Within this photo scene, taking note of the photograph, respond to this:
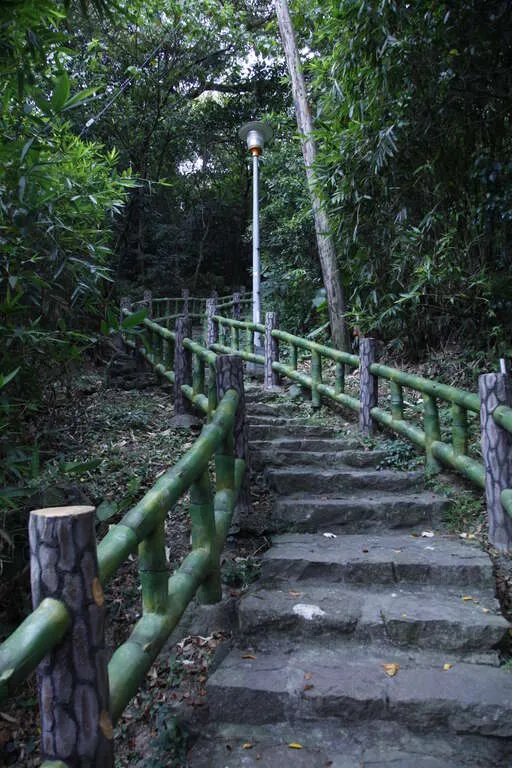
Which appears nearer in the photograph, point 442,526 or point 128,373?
point 442,526

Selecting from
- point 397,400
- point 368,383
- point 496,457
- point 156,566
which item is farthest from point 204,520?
point 368,383

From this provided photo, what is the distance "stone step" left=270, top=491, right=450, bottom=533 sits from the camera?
3.91 meters

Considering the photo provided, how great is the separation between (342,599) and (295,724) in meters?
0.74

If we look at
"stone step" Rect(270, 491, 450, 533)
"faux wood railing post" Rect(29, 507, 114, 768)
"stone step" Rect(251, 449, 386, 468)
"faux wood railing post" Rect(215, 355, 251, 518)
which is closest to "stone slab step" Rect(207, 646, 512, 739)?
"faux wood railing post" Rect(29, 507, 114, 768)

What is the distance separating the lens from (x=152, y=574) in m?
2.36

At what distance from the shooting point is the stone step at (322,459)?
4707 millimetres

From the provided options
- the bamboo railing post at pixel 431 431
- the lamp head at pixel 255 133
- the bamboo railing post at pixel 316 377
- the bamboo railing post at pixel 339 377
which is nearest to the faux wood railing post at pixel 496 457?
the bamboo railing post at pixel 431 431

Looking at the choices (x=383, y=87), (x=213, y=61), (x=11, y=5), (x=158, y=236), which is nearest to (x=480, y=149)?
(x=383, y=87)

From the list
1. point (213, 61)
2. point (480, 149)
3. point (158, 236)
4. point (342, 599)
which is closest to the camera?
point (342, 599)

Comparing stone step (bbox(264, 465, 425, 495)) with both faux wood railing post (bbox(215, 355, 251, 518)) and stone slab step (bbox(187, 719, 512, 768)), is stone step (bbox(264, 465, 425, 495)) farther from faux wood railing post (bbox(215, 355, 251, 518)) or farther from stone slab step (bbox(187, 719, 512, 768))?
stone slab step (bbox(187, 719, 512, 768))

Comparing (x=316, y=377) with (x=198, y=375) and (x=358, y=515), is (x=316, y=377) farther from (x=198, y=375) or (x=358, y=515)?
(x=358, y=515)

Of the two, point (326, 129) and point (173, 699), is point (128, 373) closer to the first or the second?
point (326, 129)

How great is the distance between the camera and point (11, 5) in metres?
2.55

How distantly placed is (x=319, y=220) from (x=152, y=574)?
6.76 meters
